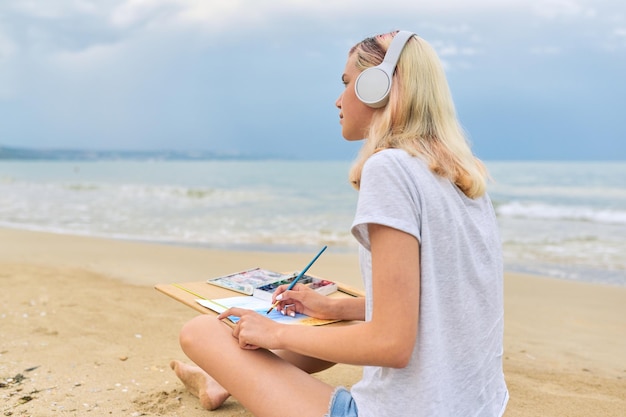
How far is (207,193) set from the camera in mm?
19953

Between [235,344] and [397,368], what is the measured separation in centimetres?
58

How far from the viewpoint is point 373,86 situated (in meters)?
1.46

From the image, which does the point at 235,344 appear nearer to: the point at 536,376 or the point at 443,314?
the point at 443,314

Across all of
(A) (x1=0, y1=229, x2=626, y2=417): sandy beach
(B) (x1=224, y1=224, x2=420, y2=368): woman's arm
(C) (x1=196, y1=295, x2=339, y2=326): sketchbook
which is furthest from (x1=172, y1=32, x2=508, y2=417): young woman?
(A) (x1=0, y1=229, x2=626, y2=417): sandy beach

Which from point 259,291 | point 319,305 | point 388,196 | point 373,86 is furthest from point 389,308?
point 259,291

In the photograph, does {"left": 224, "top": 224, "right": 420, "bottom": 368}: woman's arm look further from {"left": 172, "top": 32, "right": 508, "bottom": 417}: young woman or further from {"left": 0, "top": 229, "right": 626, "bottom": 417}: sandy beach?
{"left": 0, "top": 229, "right": 626, "bottom": 417}: sandy beach

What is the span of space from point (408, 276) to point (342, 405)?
490 millimetres

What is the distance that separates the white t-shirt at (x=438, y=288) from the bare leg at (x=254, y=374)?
155mm

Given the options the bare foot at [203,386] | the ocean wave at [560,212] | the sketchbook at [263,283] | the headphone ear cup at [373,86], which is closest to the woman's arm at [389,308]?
the headphone ear cup at [373,86]

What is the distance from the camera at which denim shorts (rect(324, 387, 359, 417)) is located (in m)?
1.54

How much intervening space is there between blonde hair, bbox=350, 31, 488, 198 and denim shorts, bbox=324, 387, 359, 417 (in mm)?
571

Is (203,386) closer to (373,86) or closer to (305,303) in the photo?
(305,303)

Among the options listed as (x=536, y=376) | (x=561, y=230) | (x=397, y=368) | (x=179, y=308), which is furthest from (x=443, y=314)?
(x=561, y=230)

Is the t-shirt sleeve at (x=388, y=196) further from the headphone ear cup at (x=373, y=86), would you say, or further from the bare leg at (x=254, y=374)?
the bare leg at (x=254, y=374)
